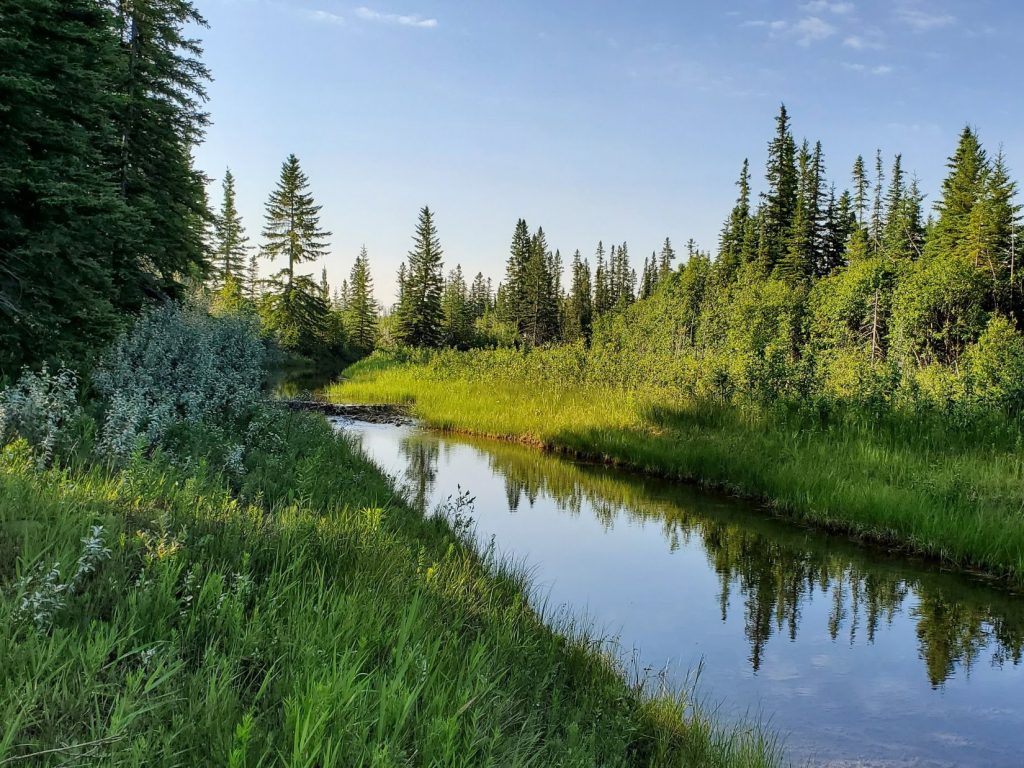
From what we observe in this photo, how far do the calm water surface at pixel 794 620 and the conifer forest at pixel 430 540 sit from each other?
0.04 meters

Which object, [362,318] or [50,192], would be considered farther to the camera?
[362,318]

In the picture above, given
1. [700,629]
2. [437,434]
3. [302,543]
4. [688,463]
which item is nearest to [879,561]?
[700,629]

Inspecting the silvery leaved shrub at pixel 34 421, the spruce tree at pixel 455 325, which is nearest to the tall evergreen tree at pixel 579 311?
the spruce tree at pixel 455 325

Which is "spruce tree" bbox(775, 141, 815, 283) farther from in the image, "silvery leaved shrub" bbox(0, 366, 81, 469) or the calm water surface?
"silvery leaved shrub" bbox(0, 366, 81, 469)

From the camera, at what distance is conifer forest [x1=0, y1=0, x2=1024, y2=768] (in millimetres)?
2674

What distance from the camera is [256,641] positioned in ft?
9.66

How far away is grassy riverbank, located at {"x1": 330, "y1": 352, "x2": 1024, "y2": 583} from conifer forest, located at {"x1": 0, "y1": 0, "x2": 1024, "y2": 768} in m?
0.06

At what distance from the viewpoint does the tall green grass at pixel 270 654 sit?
2278mm

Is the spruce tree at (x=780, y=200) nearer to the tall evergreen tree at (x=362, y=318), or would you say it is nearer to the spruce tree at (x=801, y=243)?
the spruce tree at (x=801, y=243)

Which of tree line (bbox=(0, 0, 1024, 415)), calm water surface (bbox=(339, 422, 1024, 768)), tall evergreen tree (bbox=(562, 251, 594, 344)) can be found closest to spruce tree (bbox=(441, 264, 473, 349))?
tree line (bbox=(0, 0, 1024, 415))

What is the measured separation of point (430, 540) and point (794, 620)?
4.08m

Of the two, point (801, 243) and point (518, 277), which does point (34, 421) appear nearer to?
point (801, 243)

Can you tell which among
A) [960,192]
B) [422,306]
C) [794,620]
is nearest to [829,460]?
[794,620]

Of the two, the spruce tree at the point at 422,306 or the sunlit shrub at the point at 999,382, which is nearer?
the sunlit shrub at the point at 999,382
